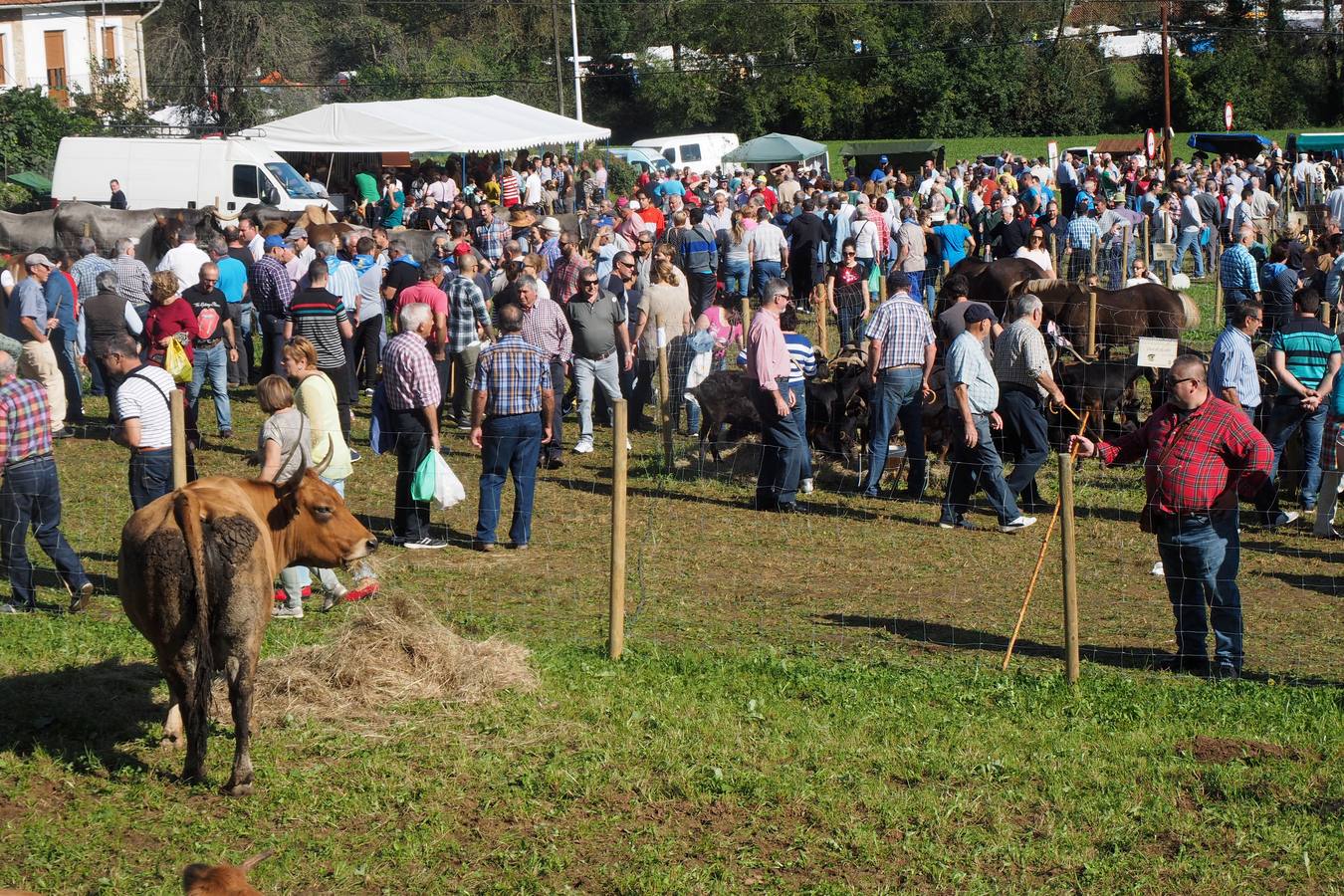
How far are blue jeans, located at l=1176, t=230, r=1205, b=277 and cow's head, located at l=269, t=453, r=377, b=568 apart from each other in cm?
2116

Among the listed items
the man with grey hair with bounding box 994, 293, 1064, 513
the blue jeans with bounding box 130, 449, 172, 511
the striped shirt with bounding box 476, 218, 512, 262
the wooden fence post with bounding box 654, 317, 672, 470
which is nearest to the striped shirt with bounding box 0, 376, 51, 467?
the blue jeans with bounding box 130, 449, 172, 511

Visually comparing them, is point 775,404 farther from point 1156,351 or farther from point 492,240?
point 492,240

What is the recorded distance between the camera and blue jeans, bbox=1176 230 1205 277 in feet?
83.4

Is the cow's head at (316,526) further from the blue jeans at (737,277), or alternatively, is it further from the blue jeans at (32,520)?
the blue jeans at (737,277)

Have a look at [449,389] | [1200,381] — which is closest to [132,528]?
[1200,381]

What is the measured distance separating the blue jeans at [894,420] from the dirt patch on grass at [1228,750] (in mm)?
5554

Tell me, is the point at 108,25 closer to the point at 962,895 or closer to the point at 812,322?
the point at 812,322

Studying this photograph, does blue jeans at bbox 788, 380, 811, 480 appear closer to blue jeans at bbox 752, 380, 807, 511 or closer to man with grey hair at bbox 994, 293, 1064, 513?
blue jeans at bbox 752, 380, 807, 511

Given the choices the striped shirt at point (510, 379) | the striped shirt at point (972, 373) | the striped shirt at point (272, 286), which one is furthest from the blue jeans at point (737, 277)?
the striped shirt at point (510, 379)

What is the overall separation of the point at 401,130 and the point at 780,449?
70.6ft

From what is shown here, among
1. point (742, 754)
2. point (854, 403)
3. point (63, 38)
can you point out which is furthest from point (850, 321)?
point (63, 38)

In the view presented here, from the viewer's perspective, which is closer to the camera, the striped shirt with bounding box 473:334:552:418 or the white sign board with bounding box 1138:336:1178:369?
the striped shirt with bounding box 473:334:552:418

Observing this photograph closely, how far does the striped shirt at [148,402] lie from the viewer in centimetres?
920

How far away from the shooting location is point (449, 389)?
1560cm
